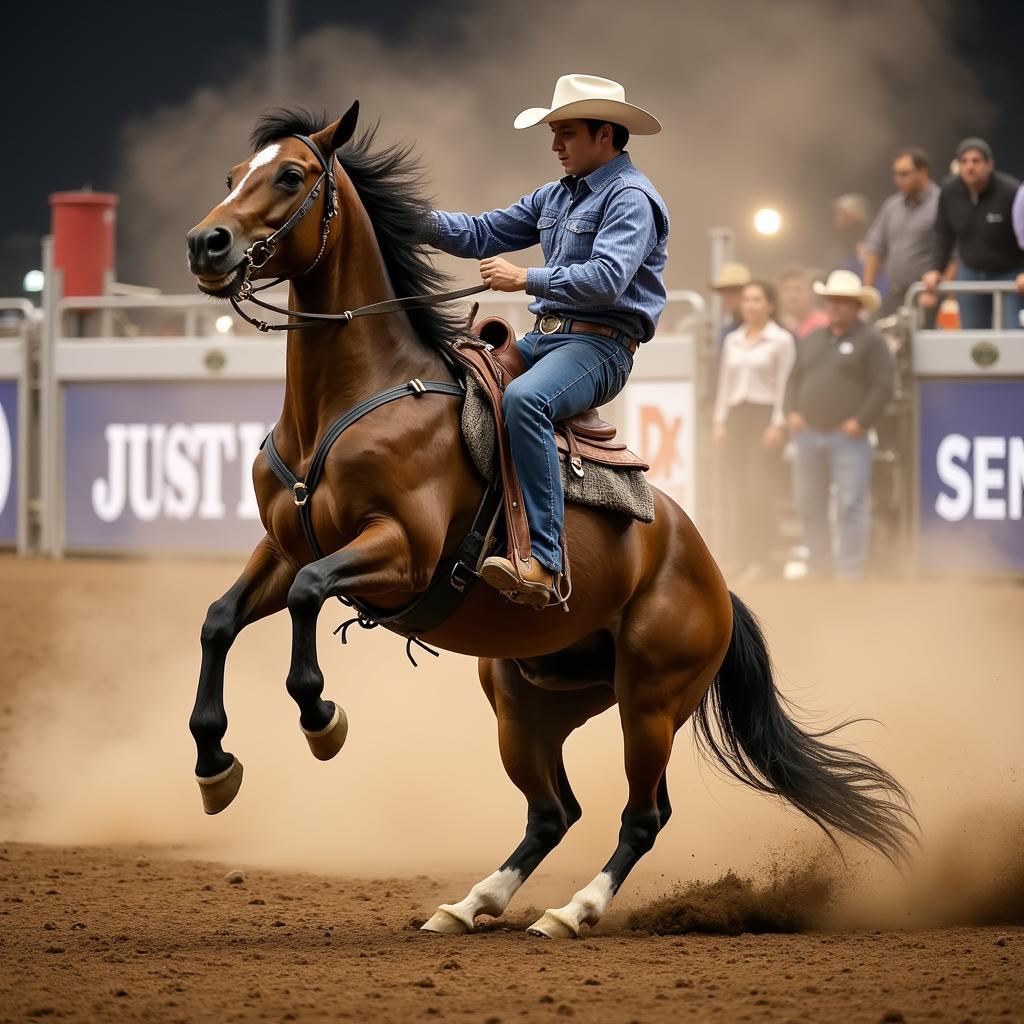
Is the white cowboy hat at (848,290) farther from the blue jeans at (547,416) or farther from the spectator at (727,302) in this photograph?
the blue jeans at (547,416)

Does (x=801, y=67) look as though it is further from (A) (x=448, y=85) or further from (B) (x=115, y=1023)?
(B) (x=115, y=1023)

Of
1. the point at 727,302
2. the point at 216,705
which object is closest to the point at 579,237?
the point at 216,705

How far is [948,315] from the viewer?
11578mm

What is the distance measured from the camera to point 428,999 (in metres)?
3.82

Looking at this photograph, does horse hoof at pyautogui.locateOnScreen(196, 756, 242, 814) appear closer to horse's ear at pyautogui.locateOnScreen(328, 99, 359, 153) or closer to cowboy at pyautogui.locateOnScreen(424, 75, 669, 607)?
cowboy at pyautogui.locateOnScreen(424, 75, 669, 607)

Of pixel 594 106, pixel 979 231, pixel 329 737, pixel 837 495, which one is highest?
pixel 979 231

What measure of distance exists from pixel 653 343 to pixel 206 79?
8360mm

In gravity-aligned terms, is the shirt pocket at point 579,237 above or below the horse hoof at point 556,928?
Answer: above

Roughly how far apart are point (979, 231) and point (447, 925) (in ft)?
23.9

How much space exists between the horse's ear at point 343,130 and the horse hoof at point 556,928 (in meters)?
2.27

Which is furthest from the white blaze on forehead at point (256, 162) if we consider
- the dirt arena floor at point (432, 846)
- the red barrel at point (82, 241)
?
the red barrel at point (82, 241)

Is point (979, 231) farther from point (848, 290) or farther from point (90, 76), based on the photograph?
point (90, 76)

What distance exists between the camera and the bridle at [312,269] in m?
4.29

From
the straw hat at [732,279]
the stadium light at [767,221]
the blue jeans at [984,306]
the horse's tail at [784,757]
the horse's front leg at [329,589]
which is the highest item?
the stadium light at [767,221]
